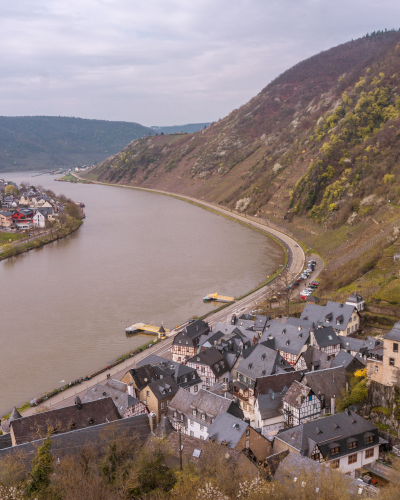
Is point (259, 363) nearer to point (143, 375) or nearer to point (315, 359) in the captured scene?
point (315, 359)

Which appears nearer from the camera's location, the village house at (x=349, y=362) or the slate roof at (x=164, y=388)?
the slate roof at (x=164, y=388)

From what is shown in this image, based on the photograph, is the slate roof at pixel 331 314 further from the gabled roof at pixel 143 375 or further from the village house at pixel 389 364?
the gabled roof at pixel 143 375

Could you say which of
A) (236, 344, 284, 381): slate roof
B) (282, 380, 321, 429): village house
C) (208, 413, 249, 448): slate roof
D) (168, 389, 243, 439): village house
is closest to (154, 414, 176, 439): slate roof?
(168, 389, 243, 439): village house

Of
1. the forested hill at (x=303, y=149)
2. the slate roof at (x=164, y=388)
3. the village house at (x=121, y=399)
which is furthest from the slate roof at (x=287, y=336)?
the forested hill at (x=303, y=149)

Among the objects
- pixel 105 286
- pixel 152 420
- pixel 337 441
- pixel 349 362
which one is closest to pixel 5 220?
pixel 105 286

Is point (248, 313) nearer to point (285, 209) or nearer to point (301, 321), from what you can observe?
point (301, 321)

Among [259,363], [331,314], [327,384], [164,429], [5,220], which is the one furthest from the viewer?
[5,220]

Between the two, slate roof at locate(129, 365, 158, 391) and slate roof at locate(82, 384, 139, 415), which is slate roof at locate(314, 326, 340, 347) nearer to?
slate roof at locate(129, 365, 158, 391)
